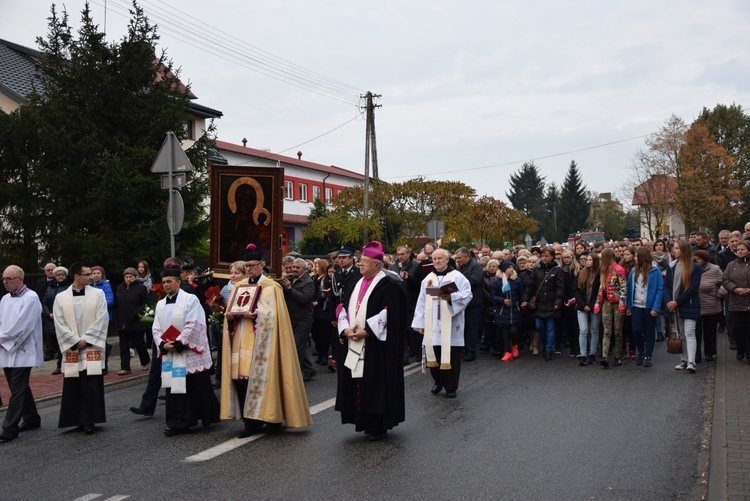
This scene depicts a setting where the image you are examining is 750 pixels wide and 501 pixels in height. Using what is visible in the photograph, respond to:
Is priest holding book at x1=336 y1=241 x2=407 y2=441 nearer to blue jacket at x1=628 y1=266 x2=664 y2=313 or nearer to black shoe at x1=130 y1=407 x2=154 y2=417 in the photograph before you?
black shoe at x1=130 y1=407 x2=154 y2=417

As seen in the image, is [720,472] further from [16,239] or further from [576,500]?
[16,239]

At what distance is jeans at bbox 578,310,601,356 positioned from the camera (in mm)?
13102

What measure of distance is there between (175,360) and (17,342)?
1.87 meters

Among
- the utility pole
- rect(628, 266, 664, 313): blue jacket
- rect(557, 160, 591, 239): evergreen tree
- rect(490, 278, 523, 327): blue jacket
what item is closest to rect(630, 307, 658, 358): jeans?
rect(628, 266, 664, 313): blue jacket

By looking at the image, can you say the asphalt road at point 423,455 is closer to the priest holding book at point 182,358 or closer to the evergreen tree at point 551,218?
the priest holding book at point 182,358

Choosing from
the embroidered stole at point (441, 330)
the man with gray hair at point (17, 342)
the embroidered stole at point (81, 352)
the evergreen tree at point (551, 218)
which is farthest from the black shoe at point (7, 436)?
the evergreen tree at point (551, 218)

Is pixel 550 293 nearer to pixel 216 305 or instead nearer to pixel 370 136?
pixel 216 305

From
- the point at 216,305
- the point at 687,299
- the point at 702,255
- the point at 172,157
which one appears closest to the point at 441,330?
the point at 216,305

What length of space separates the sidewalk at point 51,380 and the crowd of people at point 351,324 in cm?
30

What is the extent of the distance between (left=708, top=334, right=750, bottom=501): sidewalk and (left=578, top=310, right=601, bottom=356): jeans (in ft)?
6.23

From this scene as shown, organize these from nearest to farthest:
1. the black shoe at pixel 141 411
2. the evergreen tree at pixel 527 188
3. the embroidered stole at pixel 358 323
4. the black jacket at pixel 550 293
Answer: the embroidered stole at pixel 358 323
the black shoe at pixel 141 411
the black jacket at pixel 550 293
the evergreen tree at pixel 527 188

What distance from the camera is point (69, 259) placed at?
19.3 m

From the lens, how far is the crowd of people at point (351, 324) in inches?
322

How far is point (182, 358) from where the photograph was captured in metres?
8.47
